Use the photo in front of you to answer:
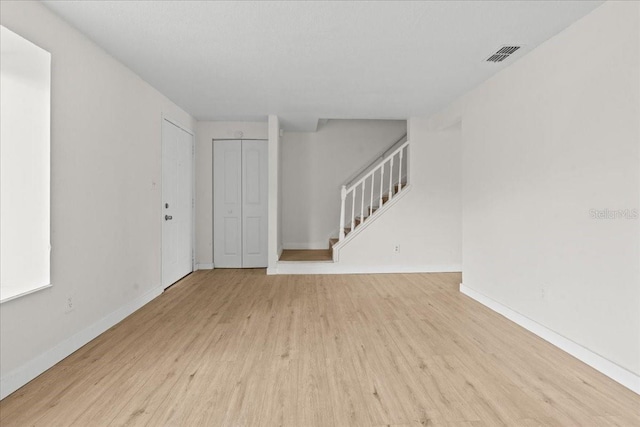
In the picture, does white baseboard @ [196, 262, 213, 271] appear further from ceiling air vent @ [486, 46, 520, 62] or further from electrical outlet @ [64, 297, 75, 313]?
ceiling air vent @ [486, 46, 520, 62]

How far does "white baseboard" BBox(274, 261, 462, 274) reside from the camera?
5.80 meters

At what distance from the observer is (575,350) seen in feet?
8.84

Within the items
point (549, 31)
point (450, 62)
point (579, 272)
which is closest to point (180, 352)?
point (579, 272)

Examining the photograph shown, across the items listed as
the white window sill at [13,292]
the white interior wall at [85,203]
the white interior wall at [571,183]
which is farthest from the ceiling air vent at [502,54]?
the white window sill at [13,292]

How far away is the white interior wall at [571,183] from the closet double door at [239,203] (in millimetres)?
3748

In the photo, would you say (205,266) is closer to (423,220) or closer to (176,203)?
(176,203)

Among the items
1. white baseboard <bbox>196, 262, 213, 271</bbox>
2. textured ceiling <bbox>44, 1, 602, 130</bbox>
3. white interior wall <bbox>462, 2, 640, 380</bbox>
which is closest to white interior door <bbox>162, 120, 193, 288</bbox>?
white baseboard <bbox>196, 262, 213, 271</bbox>

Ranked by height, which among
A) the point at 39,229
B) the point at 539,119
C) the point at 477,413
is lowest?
the point at 477,413

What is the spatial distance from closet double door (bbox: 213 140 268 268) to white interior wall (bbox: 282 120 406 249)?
2.72 feet

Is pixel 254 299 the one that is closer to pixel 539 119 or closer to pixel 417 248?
pixel 417 248

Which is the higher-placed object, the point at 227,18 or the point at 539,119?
the point at 227,18

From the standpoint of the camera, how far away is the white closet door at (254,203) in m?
6.31

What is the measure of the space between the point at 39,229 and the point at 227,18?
2028 mm

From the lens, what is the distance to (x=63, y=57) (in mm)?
2699
